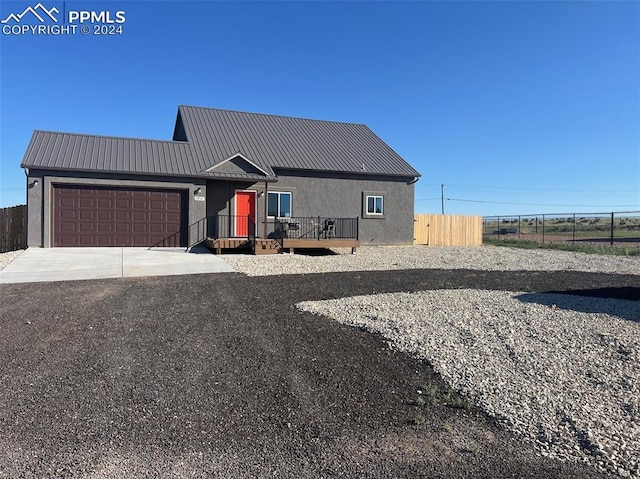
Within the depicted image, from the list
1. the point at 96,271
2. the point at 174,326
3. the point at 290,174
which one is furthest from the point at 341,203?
the point at 174,326

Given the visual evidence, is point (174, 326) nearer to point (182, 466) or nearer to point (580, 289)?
point (182, 466)

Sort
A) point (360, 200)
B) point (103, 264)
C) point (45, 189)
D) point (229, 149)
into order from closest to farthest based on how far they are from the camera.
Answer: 1. point (103, 264)
2. point (45, 189)
3. point (229, 149)
4. point (360, 200)

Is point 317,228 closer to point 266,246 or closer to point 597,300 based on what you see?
point 266,246

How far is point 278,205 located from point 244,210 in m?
1.54

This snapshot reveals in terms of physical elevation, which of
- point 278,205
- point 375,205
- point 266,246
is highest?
point 375,205

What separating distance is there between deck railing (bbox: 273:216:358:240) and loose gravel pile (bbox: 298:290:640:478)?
1014 centimetres

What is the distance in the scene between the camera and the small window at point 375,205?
21.1 m

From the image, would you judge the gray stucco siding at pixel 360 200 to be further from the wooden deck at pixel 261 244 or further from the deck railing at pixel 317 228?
the wooden deck at pixel 261 244

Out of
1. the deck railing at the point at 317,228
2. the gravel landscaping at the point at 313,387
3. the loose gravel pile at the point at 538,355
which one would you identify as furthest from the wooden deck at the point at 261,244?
the loose gravel pile at the point at 538,355

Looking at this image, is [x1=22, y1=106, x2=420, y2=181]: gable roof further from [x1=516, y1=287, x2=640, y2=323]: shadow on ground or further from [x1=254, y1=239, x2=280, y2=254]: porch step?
[x1=516, y1=287, x2=640, y2=323]: shadow on ground

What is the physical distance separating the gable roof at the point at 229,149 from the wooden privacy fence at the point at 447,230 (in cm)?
373

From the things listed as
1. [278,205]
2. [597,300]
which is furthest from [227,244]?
[597,300]

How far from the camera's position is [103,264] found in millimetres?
12211

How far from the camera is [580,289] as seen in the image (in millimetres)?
9570
